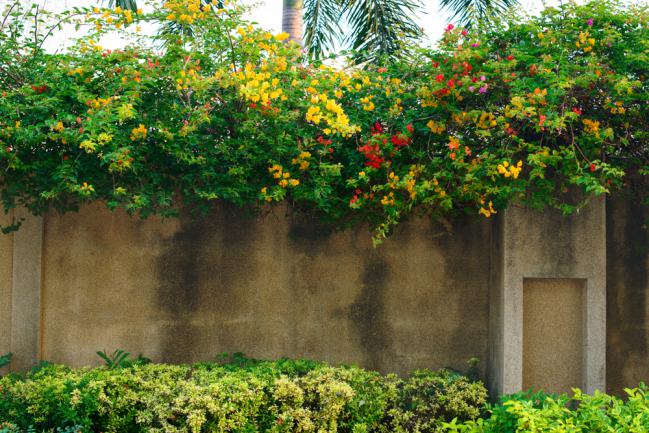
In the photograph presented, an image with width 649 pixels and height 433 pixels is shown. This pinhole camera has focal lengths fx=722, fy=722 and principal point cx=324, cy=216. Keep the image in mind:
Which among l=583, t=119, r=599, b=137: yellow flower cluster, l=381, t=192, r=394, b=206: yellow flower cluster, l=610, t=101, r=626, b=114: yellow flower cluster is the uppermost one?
l=610, t=101, r=626, b=114: yellow flower cluster

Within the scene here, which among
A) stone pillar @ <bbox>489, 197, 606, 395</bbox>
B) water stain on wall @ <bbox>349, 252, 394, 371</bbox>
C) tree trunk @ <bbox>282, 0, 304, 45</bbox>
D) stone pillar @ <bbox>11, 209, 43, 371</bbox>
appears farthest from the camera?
tree trunk @ <bbox>282, 0, 304, 45</bbox>

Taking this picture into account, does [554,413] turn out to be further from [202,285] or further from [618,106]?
[202,285]

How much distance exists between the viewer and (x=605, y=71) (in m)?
5.27

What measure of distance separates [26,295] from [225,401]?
2.13 meters

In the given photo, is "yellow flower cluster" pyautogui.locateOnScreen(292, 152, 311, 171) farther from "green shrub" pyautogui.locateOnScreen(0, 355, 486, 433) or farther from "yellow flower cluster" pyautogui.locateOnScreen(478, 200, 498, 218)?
"green shrub" pyautogui.locateOnScreen(0, 355, 486, 433)

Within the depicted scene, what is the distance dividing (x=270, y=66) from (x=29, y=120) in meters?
1.82

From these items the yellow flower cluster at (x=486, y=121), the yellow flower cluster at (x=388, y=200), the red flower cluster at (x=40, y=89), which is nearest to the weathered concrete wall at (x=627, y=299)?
the yellow flower cluster at (x=486, y=121)

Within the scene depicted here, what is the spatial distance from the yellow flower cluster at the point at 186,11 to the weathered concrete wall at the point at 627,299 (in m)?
3.74

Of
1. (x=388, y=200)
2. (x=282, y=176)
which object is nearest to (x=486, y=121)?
(x=388, y=200)

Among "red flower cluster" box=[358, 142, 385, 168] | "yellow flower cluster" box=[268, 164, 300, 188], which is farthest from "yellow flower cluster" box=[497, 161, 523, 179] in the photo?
"yellow flower cluster" box=[268, 164, 300, 188]

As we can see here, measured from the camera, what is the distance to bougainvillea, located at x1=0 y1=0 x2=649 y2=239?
5.27 metres

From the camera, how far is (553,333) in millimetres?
5984

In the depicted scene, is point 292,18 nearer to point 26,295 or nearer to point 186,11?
point 186,11

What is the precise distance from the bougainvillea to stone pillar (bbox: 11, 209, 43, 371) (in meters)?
0.36
